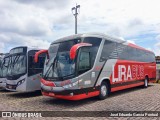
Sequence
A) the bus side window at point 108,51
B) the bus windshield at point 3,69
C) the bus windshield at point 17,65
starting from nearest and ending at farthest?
the bus side window at point 108,51, the bus windshield at point 17,65, the bus windshield at point 3,69

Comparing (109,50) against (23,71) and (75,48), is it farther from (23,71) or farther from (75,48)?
(23,71)

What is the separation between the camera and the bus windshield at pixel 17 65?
13159mm

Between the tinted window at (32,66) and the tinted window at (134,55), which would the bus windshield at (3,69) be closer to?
the tinted window at (32,66)

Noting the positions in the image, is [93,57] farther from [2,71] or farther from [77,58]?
[2,71]

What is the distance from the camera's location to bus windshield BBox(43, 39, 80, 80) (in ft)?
33.1

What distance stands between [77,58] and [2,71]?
8.18m

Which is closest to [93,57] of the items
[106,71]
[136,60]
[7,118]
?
[106,71]

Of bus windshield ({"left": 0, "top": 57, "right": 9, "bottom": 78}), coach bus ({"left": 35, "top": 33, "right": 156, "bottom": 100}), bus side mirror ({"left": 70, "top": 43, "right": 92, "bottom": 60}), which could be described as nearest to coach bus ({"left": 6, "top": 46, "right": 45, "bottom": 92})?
coach bus ({"left": 35, "top": 33, "right": 156, "bottom": 100})

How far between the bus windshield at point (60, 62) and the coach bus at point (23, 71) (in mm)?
2338

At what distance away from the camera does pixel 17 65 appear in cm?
1340

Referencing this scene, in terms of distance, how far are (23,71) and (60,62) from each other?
356 cm

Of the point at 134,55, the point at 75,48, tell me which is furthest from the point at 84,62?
the point at 134,55

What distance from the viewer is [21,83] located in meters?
13.0

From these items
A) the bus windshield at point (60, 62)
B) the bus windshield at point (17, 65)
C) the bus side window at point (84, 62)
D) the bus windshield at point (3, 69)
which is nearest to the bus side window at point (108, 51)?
the bus side window at point (84, 62)
